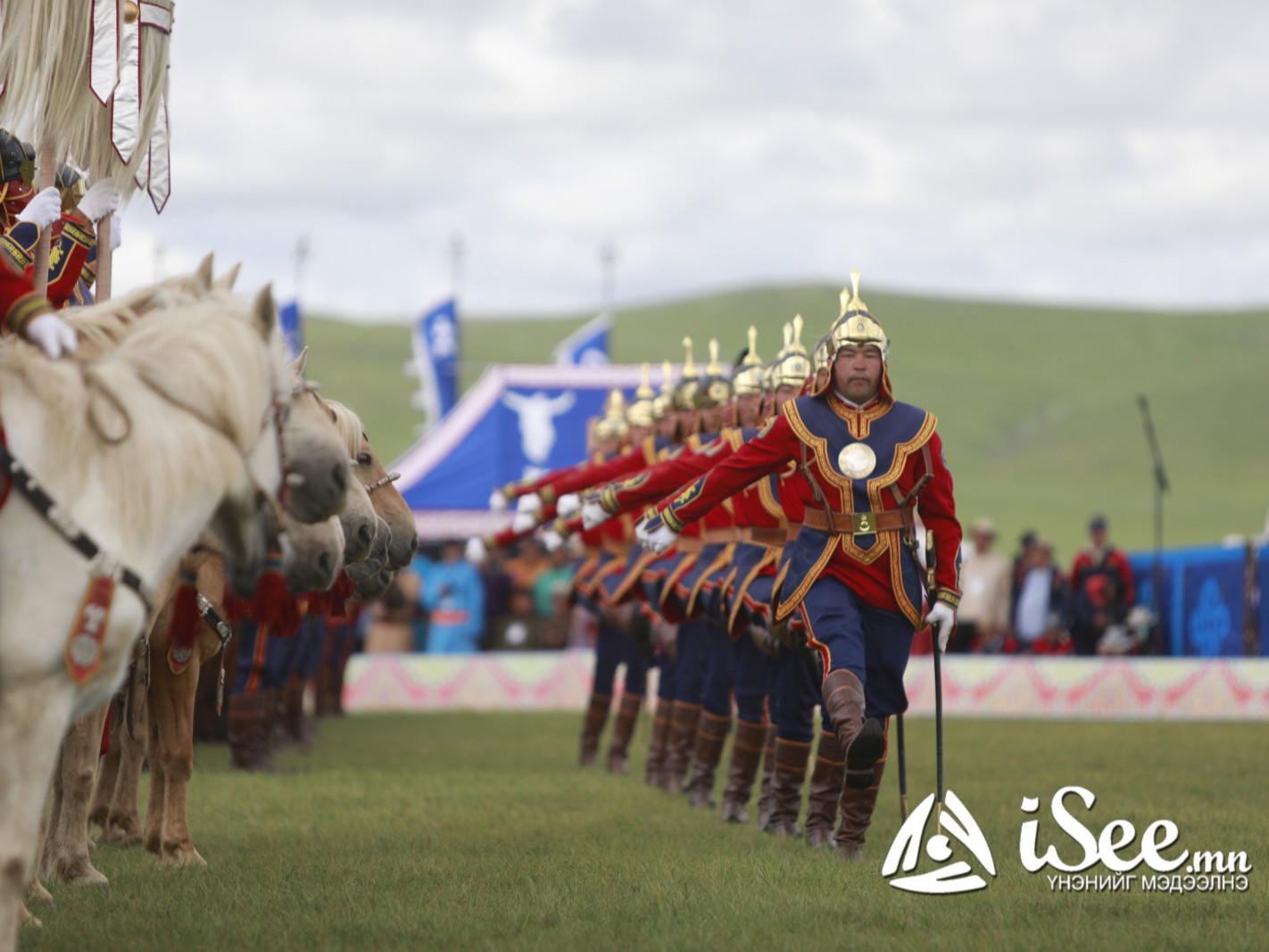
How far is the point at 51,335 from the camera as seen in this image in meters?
5.05

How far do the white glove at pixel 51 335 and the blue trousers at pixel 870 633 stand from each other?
12.6 feet

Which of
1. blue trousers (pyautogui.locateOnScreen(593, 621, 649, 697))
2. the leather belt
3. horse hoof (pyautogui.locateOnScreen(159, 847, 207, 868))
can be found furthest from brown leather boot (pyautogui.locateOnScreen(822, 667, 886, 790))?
blue trousers (pyautogui.locateOnScreen(593, 621, 649, 697))

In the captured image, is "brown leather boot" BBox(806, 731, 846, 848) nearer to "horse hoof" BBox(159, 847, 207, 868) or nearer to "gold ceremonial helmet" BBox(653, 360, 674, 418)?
"horse hoof" BBox(159, 847, 207, 868)

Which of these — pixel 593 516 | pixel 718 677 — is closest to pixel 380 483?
pixel 593 516

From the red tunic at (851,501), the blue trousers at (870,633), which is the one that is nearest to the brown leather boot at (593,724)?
the red tunic at (851,501)

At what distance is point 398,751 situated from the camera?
14773 millimetres

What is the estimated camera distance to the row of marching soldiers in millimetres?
7984

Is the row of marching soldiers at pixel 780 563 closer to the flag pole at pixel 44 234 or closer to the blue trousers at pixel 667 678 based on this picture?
the blue trousers at pixel 667 678

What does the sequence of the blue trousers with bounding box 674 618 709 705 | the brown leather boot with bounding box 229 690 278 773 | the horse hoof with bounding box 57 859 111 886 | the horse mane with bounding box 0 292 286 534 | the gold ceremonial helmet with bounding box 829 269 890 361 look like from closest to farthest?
the horse mane with bounding box 0 292 286 534
the horse hoof with bounding box 57 859 111 886
the gold ceremonial helmet with bounding box 829 269 890 361
the blue trousers with bounding box 674 618 709 705
the brown leather boot with bounding box 229 690 278 773

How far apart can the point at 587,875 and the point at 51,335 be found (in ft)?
11.0

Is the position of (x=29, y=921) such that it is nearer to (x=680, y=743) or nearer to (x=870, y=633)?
(x=870, y=633)

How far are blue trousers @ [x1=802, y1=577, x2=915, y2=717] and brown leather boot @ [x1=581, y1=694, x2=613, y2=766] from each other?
587 cm

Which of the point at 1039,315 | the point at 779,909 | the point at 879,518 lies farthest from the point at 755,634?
the point at 1039,315

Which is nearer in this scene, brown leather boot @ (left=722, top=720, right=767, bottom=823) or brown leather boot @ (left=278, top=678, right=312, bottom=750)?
brown leather boot @ (left=722, top=720, right=767, bottom=823)
